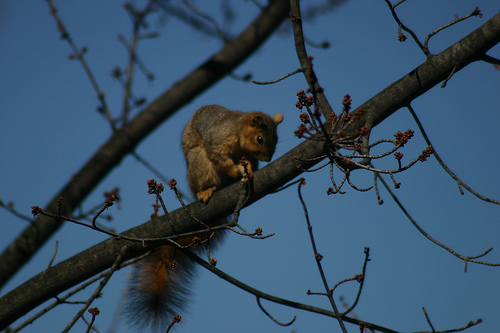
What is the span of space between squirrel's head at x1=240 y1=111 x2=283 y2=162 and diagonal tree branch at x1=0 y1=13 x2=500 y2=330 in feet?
3.30

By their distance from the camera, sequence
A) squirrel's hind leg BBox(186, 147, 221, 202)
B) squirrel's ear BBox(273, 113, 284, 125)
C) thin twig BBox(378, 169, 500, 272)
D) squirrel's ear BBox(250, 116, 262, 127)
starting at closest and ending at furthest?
thin twig BBox(378, 169, 500, 272) → squirrel's hind leg BBox(186, 147, 221, 202) → squirrel's ear BBox(250, 116, 262, 127) → squirrel's ear BBox(273, 113, 284, 125)

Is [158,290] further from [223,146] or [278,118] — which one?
[278,118]

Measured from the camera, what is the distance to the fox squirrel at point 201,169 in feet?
10.3

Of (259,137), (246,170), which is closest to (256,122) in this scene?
(259,137)

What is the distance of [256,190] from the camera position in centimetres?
253

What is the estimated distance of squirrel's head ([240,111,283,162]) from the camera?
3.68 meters

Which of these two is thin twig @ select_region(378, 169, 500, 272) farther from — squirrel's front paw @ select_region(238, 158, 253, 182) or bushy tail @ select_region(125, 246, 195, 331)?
bushy tail @ select_region(125, 246, 195, 331)

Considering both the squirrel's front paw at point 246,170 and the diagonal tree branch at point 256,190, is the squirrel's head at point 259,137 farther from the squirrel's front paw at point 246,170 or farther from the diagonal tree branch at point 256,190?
the diagonal tree branch at point 256,190

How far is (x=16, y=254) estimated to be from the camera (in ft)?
8.09

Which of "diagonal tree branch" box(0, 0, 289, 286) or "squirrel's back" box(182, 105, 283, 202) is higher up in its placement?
"squirrel's back" box(182, 105, 283, 202)

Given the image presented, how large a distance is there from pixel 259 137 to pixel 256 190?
1.21 metres

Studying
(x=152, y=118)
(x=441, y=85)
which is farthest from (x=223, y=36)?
(x=441, y=85)

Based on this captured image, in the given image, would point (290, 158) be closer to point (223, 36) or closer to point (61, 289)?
point (223, 36)

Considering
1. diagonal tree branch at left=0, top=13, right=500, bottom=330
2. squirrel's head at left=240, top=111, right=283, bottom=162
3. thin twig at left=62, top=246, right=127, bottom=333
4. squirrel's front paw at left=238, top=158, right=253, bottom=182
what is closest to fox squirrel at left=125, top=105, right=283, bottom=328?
squirrel's head at left=240, top=111, right=283, bottom=162
